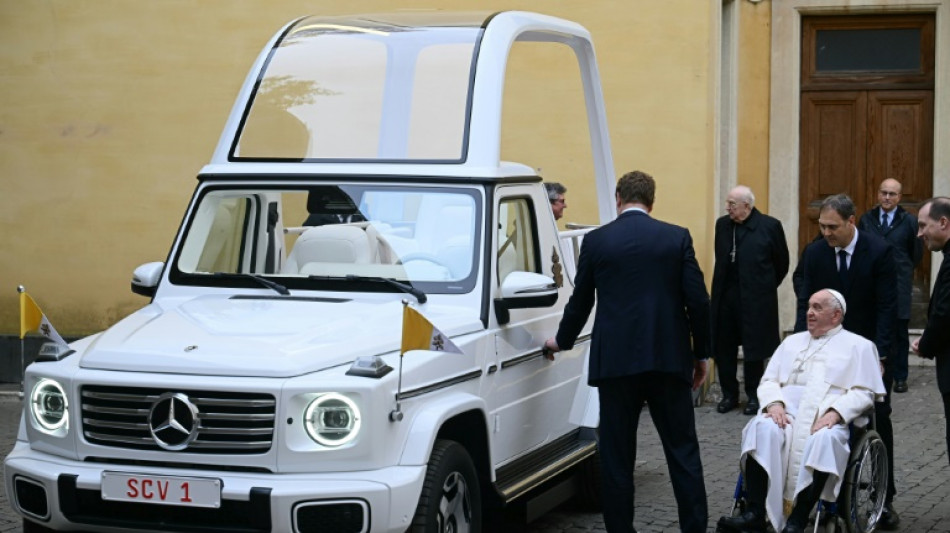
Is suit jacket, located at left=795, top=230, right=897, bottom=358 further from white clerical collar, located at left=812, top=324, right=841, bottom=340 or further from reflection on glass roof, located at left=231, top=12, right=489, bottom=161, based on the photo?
reflection on glass roof, located at left=231, top=12, right=489, bottom=161

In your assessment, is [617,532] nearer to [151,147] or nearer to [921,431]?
[921,431]

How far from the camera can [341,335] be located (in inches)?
259

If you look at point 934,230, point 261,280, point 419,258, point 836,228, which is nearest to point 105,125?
point 261,280

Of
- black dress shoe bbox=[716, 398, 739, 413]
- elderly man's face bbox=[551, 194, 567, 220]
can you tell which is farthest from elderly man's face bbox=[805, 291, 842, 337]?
black dress shoe bbox=[716, 398, 739, 413]

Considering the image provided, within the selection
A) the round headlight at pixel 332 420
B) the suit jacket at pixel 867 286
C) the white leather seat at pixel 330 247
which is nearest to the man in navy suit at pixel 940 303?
the suit jacket at pixel 867 286

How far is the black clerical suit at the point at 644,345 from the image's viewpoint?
7.45 meters

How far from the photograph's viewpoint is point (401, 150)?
7.82 meters

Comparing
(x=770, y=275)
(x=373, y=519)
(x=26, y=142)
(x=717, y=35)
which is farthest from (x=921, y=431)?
(x=26, y=142)

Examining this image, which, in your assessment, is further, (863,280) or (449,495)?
(863,280)

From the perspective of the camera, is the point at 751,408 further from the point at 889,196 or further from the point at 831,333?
the point at 831,333

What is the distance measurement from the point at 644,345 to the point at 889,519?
→ 210 cm

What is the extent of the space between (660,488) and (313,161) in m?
3.35

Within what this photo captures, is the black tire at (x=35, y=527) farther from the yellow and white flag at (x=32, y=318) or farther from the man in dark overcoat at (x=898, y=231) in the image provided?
the man in dark overcoat at (x=898, y=231)

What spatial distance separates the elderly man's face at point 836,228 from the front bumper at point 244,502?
3473mm
